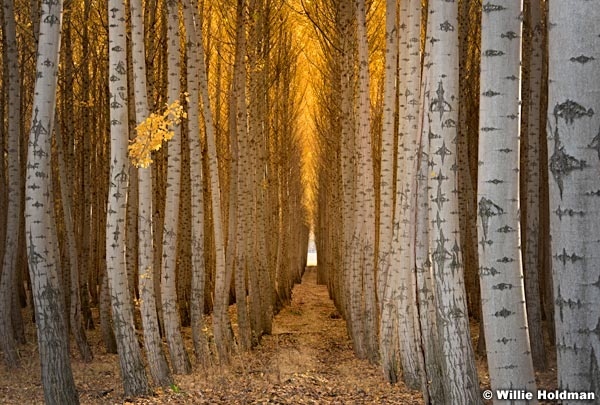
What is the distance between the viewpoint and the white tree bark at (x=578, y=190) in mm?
2867

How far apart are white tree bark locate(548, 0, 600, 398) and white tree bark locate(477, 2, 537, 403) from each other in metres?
0.63

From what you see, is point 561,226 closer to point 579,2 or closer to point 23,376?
point 579,2

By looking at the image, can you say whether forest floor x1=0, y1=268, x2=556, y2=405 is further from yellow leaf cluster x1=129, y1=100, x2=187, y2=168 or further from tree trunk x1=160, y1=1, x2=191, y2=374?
yellow leaf cluster x1=129, y1=100, x2=187, y2=168

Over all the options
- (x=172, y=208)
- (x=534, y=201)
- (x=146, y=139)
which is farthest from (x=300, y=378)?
(x=534, y=201)

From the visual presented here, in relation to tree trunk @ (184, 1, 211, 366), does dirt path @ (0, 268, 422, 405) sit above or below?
below

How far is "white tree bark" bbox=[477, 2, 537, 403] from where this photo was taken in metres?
3.57

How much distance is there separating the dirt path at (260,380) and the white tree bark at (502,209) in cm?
388

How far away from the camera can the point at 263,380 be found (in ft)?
30.0

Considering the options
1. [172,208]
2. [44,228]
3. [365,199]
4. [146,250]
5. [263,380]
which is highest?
[365,199]

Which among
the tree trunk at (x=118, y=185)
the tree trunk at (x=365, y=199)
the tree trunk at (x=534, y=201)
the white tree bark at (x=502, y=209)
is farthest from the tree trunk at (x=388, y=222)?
the white tree bark at (x=502, y=209)

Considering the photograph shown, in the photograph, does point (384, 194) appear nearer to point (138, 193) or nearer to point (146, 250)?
point (146, 250)

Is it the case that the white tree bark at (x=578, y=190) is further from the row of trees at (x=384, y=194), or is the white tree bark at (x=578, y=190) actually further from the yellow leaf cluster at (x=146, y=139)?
the yellow leaf cluster at (x=146, y=139)

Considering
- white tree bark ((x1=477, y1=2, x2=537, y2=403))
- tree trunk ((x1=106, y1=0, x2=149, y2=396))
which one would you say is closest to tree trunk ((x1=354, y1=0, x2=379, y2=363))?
tree trunk ((x1=106, y1=0, x2=149, y2=396))

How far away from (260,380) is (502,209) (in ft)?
20.7
